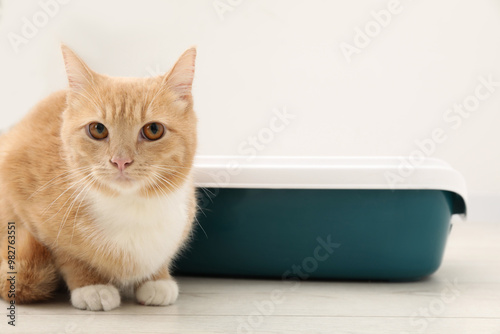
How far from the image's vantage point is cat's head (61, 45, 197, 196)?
3.58 ft

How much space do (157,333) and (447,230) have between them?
0.88 meters

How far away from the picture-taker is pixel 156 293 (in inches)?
49.0

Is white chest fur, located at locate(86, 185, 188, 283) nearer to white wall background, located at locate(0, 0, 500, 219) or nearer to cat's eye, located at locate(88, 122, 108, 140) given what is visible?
cat's eye, located at locate(88, 122, 108, 140)

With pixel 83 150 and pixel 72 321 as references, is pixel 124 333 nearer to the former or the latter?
pixel 72 321

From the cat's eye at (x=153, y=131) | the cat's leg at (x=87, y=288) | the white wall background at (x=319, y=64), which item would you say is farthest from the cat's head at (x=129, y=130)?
the white wall background at (x=319, y=64)

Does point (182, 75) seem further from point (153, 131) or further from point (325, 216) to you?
point (325, 216)

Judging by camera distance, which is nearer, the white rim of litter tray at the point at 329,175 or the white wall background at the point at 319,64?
the white rim of litter tray at the point at 329,175

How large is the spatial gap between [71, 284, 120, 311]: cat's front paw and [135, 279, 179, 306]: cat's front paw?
Result: 0.08 meters

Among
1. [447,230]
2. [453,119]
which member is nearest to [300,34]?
[453,119]

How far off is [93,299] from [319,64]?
176 cm

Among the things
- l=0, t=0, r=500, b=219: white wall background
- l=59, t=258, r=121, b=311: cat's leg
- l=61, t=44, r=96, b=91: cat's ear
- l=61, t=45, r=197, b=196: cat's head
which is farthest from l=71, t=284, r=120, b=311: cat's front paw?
l=0, t=0, r=500, b=219: white wall background

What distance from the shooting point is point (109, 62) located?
249cm

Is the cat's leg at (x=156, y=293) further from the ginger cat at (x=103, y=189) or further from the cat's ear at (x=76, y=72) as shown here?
the cat's ear at (x=76, y=72)

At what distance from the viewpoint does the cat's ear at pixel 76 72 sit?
1150mm
